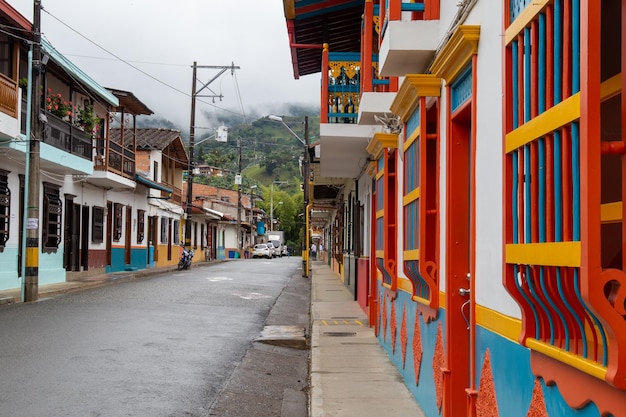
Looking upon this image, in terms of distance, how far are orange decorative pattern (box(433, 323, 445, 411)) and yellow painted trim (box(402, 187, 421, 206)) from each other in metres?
1.12

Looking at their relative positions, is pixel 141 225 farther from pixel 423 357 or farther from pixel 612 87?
pixel 612 87

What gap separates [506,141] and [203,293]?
15.4 m

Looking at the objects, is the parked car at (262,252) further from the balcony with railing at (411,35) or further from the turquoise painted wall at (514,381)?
the turquoise painted wall at (514,381)

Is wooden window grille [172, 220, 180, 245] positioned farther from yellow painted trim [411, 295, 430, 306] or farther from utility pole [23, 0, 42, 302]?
yellow painted trim [411, 295, 430, 306]

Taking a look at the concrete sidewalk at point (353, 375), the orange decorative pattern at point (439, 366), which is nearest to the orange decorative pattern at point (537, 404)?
the orange decorative pattern at point (439, 366)

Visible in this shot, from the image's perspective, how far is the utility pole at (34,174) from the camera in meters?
15.1

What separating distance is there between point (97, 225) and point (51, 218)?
4495mm

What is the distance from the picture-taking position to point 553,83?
272cm

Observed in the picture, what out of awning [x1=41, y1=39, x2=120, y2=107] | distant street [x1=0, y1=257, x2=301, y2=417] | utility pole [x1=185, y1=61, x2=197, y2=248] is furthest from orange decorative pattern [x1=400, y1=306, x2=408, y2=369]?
utility pole [x1=185, y1=61, x2=197, y2=248]

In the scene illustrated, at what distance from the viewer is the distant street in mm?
6492

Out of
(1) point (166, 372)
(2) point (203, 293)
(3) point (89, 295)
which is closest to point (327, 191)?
(2) point (203, 293)

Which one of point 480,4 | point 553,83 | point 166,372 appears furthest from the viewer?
point 166,372

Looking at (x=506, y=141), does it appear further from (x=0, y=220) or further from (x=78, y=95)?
(x=78, y=95)

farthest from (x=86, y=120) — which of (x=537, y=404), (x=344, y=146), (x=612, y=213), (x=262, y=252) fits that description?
(x=262, y=252)
